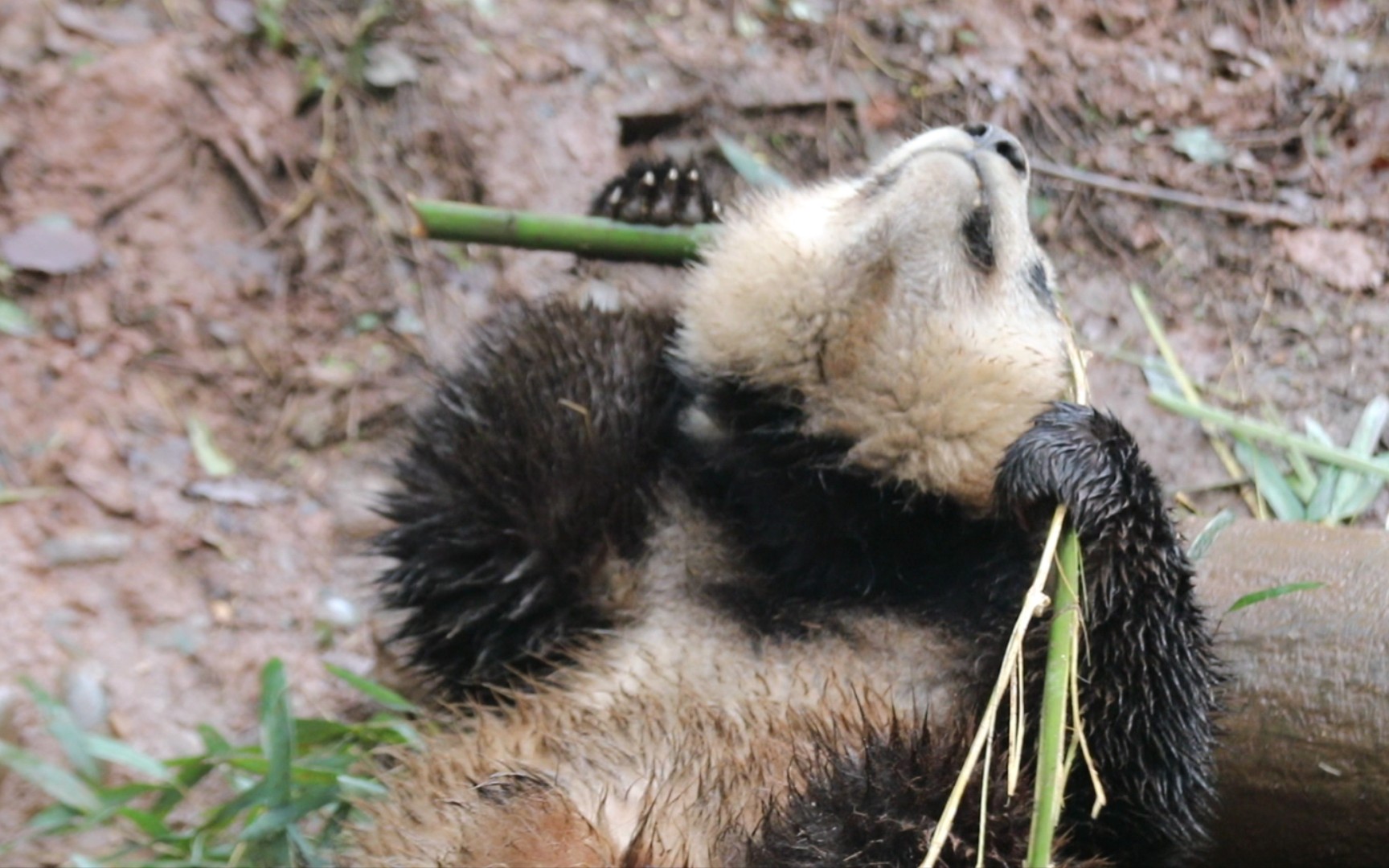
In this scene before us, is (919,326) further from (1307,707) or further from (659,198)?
(1307,707)

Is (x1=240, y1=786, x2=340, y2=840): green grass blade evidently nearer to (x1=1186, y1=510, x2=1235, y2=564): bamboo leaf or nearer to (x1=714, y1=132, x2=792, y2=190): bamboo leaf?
(x1=1186, y1=510, x2=1235, y2=564): bamboo leaf

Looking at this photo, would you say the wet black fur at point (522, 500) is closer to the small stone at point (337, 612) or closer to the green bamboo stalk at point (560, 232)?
the green bamboo stalk at point (560, 232)

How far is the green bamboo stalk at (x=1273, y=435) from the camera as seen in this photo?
3361mm

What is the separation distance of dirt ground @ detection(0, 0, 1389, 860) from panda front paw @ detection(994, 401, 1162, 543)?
1.25 m

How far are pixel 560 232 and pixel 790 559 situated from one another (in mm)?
994

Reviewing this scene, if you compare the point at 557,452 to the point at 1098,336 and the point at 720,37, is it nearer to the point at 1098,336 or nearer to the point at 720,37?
the point at 1098,336

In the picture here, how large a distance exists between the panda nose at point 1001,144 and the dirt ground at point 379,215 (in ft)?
3.14

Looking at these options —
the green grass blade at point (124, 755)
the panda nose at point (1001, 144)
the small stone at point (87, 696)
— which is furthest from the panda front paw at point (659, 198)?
the small stone at point (87, 696)

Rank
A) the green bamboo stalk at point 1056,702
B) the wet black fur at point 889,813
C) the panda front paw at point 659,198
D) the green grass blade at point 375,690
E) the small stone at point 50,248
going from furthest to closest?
1. the small stone at point 50,248
2. the panda front paw at point 659,198
3. the green grass blade at point 375,690
4. the wet black fur at point 889,813
5. the green bamboo stalk at point 1056,702

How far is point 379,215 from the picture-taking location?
163 inches

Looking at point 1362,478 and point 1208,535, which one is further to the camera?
point 1362,478

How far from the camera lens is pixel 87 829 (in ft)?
9.52

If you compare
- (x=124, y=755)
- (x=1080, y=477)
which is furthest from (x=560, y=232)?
(x=124, y=755)

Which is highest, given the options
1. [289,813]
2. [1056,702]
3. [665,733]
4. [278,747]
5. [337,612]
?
[1056,702]
